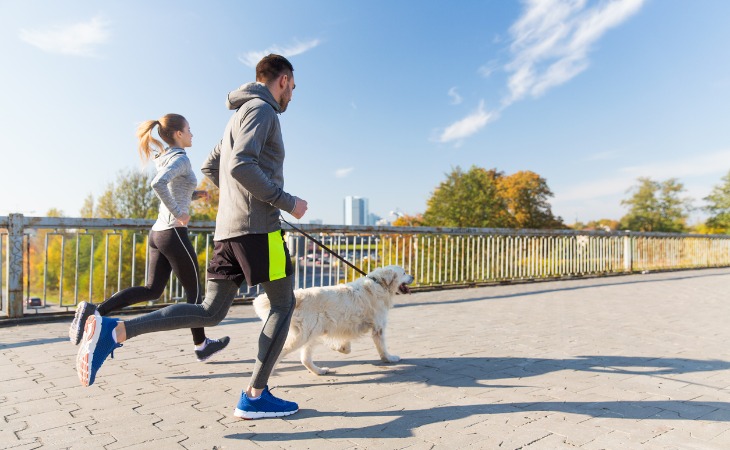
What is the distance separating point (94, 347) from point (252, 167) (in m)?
1.31

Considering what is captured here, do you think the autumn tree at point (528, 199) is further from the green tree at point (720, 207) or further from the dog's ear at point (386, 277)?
the dog's ear at point (386, 277)

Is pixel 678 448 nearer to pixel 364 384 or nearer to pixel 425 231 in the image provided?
pixel 364 384

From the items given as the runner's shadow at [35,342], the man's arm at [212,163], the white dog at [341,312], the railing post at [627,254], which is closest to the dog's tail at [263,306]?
the white dog at [341,312]

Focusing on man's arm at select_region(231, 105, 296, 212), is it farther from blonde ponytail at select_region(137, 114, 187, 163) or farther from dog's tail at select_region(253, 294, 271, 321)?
blonde ponytail at select_region(137, 114, 187, 163)

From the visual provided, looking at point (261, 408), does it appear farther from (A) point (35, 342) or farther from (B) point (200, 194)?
(A) point (35, 342)

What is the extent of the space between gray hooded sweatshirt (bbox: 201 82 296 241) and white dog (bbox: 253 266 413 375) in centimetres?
91

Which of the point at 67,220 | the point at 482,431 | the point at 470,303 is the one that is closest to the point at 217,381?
the point at 482,431

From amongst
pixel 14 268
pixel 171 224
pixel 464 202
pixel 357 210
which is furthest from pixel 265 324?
pixel 357 210

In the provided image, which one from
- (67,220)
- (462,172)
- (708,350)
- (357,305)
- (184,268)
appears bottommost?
(708,350)

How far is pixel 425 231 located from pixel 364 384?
22.0ft

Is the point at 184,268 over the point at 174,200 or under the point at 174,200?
under

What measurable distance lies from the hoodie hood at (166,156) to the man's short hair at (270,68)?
131 centimetres

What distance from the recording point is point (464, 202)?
3453cm

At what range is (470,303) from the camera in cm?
816
